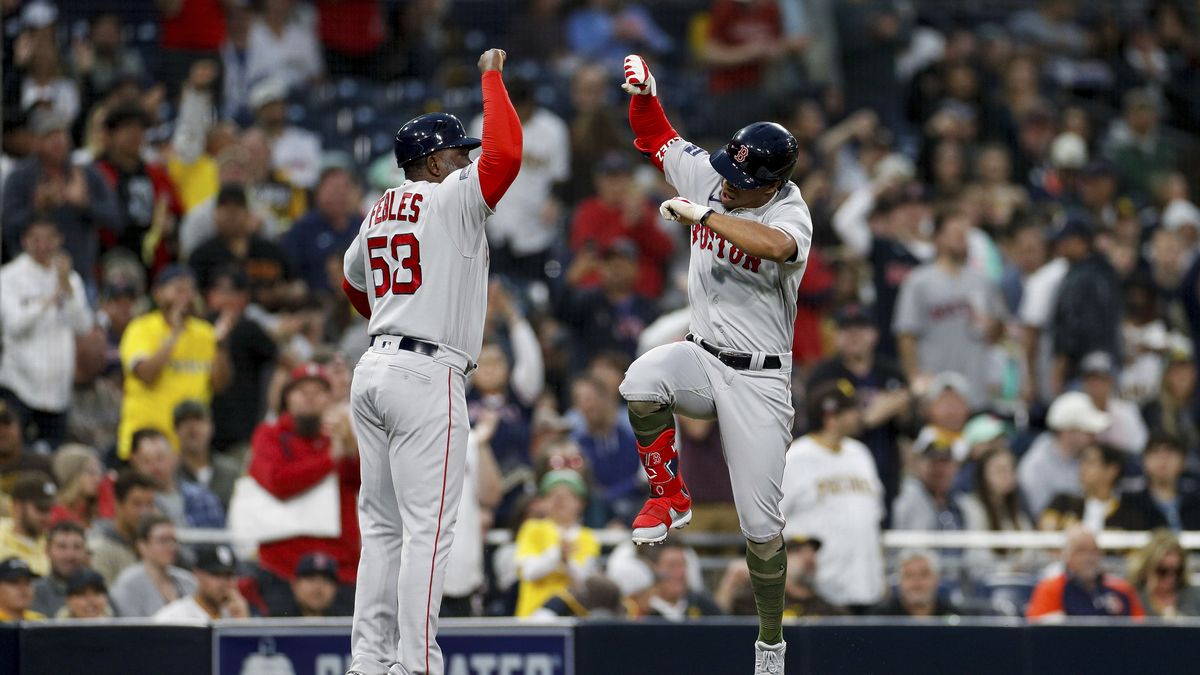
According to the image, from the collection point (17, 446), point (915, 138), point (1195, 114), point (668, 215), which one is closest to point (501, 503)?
point (17, 446)

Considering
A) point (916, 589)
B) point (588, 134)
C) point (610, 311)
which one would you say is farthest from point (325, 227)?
point (916, 589)

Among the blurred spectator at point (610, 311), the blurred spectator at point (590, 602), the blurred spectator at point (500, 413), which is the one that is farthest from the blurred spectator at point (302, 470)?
the blurred spectator at point (610, 311)

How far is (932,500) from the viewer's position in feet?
36.9

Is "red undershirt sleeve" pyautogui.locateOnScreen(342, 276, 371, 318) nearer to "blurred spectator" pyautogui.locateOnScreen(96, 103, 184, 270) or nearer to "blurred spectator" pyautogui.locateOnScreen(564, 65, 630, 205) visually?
"blurred spectator" pyautogui.locateOnScreen(96, 103, 184, 270)

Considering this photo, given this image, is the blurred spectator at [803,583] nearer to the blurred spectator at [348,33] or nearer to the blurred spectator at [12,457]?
the blurred spectator at [12,457]

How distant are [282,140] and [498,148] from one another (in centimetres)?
699

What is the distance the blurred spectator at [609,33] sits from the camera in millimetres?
15539

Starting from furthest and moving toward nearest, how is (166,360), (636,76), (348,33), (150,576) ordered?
(348,33) → (166,360) → (150,576) → (636,76)

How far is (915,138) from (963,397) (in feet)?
14.4

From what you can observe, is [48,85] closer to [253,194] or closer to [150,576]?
[253,194]

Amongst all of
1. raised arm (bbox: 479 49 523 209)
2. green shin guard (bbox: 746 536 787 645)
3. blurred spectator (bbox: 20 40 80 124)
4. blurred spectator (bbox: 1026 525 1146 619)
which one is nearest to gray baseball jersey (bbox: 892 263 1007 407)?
blurred spectator (bbox: 1026 525 1146 619)

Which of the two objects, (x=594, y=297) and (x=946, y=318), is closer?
(x=594, y=297)

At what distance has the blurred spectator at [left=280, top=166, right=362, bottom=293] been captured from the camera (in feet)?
40.7

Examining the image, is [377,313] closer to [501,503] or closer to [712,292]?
[712,292]
